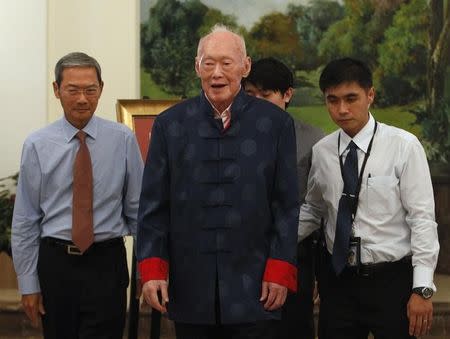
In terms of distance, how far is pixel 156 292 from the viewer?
3369mm

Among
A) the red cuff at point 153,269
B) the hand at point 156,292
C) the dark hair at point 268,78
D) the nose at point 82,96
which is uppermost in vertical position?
the dark hair at point 268,78

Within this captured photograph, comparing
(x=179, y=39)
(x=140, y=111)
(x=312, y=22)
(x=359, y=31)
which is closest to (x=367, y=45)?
(x=359, y=31)

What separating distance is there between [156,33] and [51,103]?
40.3 inches

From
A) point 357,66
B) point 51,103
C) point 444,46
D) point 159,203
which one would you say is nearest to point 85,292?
point 159,203

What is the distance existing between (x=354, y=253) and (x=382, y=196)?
237mm

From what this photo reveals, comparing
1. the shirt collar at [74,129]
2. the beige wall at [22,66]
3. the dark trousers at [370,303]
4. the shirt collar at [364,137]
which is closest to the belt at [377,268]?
the dark trousers at [370,303]

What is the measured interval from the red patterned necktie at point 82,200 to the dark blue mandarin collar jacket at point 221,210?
0.66m

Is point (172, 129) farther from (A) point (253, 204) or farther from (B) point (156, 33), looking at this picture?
(B) point (156, 33)

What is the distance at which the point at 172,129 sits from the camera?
343cm

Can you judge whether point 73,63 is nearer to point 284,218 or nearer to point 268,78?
point 268,78

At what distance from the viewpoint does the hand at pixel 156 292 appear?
3.35m

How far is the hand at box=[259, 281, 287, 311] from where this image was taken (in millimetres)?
3336

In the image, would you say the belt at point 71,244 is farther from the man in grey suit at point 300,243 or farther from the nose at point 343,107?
the nose at point 343,107

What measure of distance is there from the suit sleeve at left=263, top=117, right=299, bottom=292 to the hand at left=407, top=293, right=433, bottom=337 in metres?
0.55
